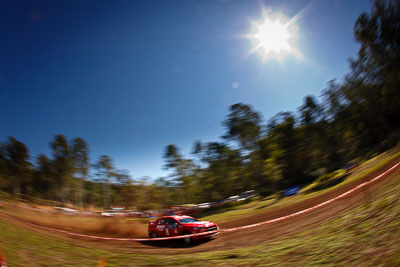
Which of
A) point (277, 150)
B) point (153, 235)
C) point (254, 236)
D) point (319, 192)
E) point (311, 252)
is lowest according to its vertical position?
point (311, 252)

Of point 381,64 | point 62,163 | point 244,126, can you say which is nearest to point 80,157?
point 62,163

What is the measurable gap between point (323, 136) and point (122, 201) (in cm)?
3401

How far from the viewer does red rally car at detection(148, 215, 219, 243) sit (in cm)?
777

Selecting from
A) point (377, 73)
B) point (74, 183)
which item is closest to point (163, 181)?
A: point (74, 183)

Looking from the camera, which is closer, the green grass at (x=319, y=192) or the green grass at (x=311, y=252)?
the green grass at (x=311, y=252)

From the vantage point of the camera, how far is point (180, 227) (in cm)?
823

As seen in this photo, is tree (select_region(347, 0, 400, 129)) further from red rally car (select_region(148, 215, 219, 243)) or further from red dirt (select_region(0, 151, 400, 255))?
red rally car (select_region(148, 215, 219, 243))

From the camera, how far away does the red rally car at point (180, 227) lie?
7.77 meters

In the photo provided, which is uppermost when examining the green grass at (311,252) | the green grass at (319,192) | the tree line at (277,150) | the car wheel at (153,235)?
the tree line at (277,150)

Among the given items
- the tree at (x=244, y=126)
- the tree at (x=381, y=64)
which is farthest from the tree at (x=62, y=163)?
the tree at (x=381, y=64)

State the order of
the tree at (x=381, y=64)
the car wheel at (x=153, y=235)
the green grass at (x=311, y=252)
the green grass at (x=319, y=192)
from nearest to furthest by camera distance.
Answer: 1. the green grass at (x=311, y=252)
2. the car wheel at (x=153, y=235)
3. the green grass at (x=319, y=192)
4. the tree at (x=381, y=64)

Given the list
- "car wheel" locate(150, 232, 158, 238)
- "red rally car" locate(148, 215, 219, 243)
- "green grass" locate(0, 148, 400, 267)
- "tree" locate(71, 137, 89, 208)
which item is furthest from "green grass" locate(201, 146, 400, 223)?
"tree" locate(71, 137, 89, 208)

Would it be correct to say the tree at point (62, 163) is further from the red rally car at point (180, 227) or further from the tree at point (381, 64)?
the tree at point (381, 64)

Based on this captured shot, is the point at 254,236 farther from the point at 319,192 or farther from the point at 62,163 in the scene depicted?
the point at 62,163
